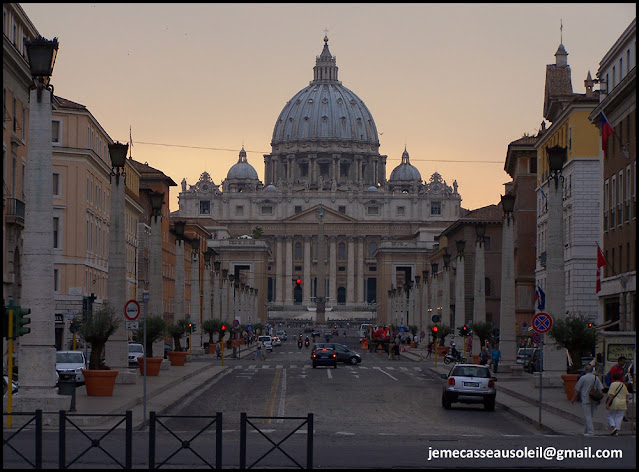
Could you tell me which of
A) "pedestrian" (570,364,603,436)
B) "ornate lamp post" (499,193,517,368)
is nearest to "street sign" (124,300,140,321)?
"pedestrian" (570,364,603,436)

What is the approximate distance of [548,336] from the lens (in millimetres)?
40062

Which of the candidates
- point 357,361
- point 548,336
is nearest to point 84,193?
point 357,361

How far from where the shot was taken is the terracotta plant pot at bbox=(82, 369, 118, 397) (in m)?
34.2

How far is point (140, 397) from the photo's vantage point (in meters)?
34.5

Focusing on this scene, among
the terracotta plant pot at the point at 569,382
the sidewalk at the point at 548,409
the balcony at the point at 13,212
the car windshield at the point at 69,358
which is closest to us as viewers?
the sidewalk at the point at 548,409

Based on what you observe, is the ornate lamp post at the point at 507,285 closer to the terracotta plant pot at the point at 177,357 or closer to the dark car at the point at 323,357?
the terracotta plant pot at the point at 177,357

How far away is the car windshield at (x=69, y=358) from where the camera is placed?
43.9 metres

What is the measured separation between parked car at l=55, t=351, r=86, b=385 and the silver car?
13079 millimetres

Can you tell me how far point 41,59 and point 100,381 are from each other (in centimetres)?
1024

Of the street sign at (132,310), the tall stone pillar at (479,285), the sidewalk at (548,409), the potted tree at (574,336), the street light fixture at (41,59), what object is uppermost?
the street light fixture at (41,59)

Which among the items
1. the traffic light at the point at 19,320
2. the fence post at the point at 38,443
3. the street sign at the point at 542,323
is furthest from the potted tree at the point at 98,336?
the fence post at the point at 38,443

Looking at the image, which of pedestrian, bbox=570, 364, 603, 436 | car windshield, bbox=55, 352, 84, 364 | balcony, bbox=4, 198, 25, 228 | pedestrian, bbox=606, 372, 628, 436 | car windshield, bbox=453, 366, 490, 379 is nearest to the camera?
pedestrian, bbox=606, 372, 628, 436

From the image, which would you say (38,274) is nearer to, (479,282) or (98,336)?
(98,336)

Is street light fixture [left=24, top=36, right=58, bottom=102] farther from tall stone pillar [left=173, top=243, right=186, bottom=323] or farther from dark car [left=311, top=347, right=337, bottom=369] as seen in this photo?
dark car [left=311, top=347, right=337, bottom=369]
